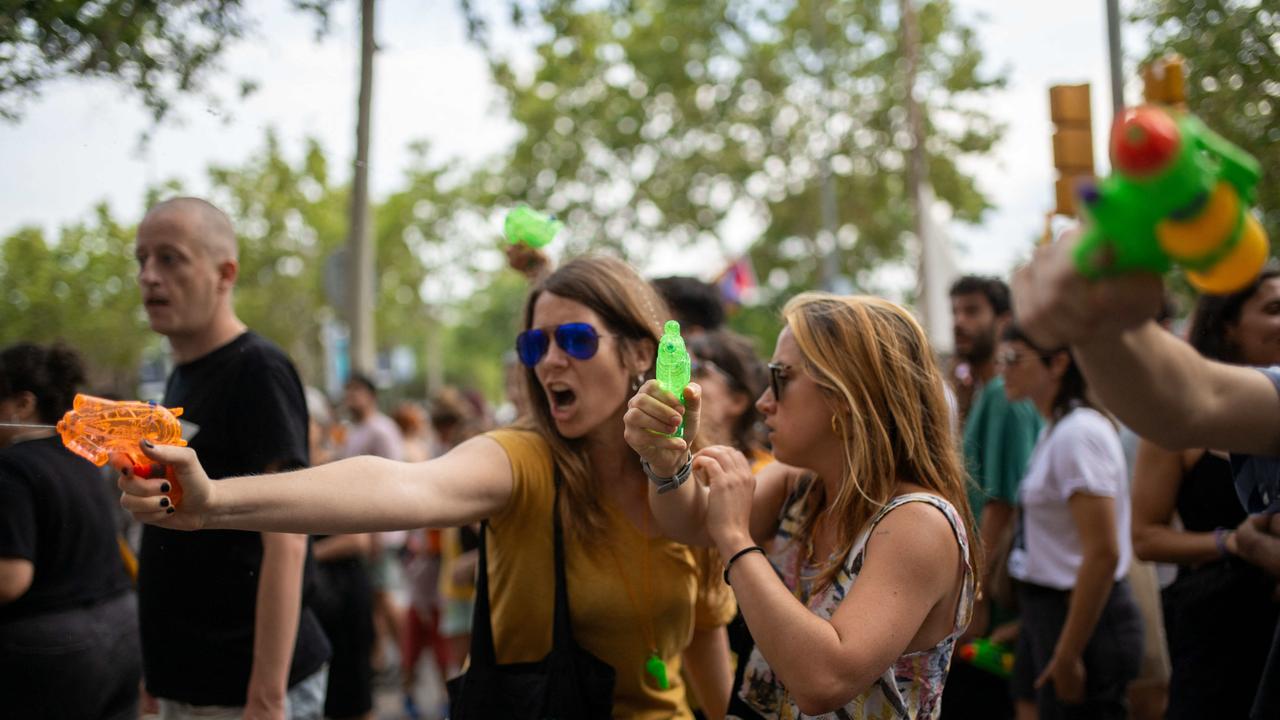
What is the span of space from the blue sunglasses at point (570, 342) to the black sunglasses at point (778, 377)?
46cm

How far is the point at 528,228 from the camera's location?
309 centimetres

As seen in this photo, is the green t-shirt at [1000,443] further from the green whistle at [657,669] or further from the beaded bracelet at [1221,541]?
the green whistle at [657,669]

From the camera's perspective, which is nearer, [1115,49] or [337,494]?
[337,494]

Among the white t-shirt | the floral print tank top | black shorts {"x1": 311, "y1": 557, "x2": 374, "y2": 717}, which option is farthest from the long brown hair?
black shorts {"x1": 311, "y1": 557, "x2": 374, "y2": 717}

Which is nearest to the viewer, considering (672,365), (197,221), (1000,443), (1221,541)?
(672,365)

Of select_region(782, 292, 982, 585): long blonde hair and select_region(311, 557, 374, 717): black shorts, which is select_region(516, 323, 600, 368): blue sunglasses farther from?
select_region(311, 557, 374, 717): black shorts

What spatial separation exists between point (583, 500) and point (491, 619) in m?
0.36

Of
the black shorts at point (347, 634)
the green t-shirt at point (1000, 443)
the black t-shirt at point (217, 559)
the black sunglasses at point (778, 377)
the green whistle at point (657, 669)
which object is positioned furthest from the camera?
the black shorts at point (347, 634)

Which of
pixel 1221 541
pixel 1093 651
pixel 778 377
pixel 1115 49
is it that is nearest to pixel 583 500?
pixel 778 377

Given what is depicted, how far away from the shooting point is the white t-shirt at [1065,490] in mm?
3631

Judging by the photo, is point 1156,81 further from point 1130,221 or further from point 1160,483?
point 1160,483

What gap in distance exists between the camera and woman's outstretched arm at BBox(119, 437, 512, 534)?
1654mm

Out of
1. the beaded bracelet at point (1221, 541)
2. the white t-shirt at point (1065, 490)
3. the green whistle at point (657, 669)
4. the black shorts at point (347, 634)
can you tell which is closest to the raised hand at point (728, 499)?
the green whistle at point (657, 669)

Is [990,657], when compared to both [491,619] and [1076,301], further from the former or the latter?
[1076,301]
